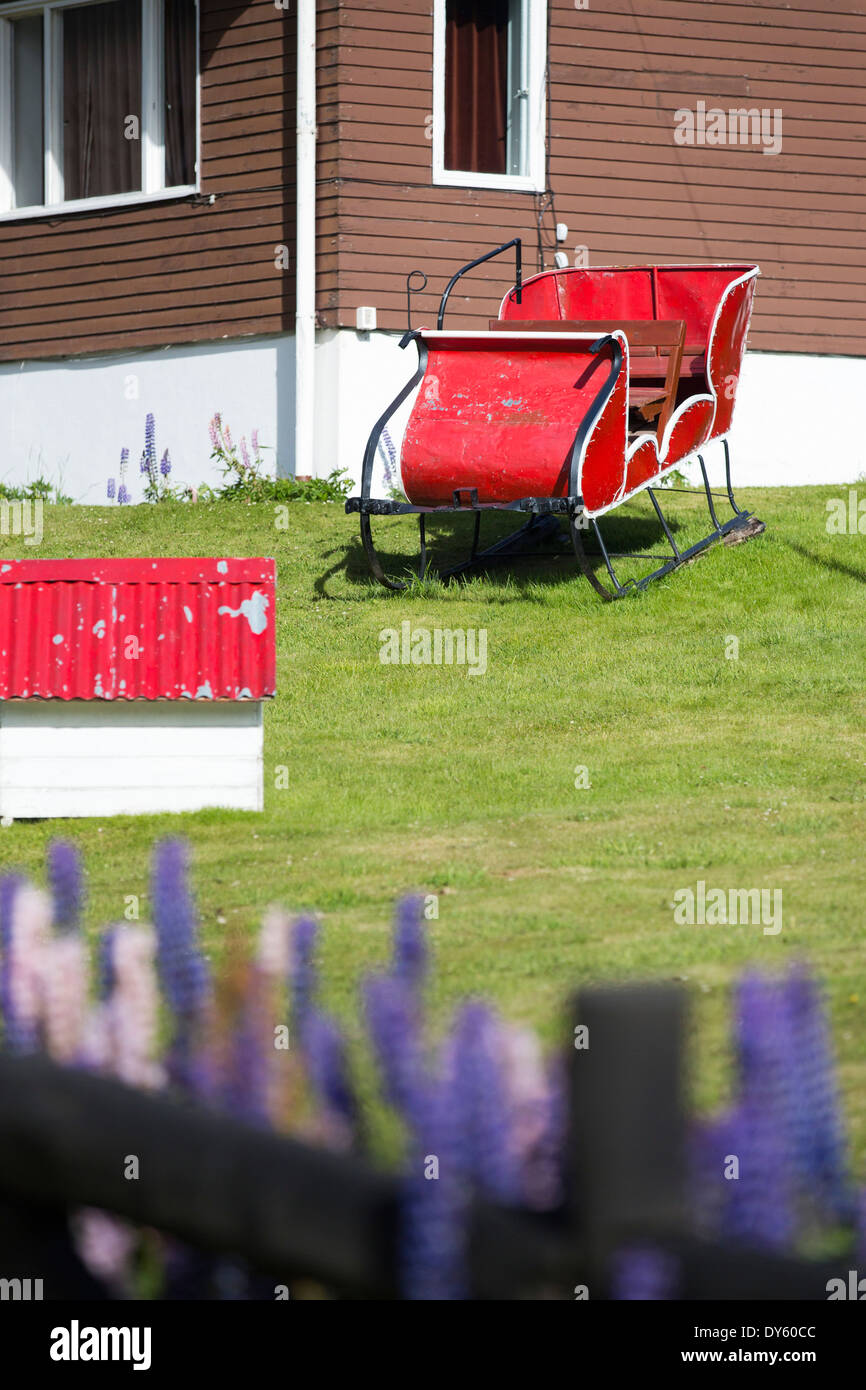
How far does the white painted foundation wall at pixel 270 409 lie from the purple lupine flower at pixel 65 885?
35.4 ft

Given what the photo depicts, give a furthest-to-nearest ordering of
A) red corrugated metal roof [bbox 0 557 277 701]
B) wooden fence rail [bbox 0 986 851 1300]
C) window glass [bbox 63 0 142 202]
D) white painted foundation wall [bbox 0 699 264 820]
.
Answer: window glass [bbox 63 0 142 202]
white painted foundation wall [bbox 0 699 264 820]
red corrugated metal roof [bbox 0 557 277 701]
wooden fence rail [bbox 0 986 851 1300]

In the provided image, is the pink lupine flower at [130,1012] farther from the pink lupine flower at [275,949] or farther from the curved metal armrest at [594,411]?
the curved metal armrest at [594,411]

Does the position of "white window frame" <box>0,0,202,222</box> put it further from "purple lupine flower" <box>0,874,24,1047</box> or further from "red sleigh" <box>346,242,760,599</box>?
"purple lupine flower" <box>0,874,24,1047</box>

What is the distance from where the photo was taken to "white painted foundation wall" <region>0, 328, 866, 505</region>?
47.1ft

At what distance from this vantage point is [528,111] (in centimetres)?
1498

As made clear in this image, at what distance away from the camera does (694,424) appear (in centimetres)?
1109

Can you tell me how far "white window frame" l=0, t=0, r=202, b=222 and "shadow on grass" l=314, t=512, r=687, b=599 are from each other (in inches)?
195

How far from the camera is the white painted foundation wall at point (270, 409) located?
1435cm

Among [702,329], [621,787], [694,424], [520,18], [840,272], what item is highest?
[520,18]

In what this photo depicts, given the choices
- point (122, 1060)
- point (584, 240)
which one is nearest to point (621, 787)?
point (122, 1060)

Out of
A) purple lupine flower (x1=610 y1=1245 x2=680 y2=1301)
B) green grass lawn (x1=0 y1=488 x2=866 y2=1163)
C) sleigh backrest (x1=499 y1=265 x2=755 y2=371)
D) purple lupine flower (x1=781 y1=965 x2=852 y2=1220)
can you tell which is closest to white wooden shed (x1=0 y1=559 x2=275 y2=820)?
green grass lawn (x1=0 y1=488 x2=866 y2=1163)
